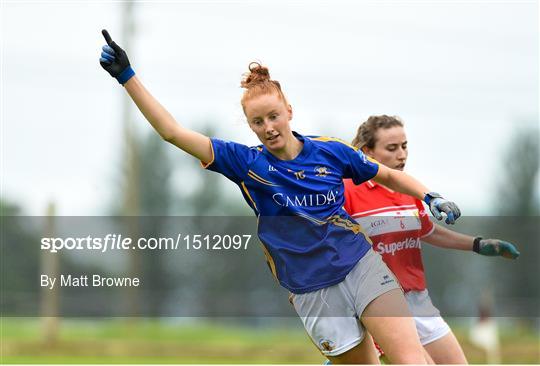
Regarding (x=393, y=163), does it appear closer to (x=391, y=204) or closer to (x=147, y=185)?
(x=391, y=204)

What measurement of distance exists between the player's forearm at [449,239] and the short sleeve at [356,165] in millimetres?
1108

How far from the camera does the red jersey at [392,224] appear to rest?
5.72 m

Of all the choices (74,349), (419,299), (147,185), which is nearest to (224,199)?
(147,185)

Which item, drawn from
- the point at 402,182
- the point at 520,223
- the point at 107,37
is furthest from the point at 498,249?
the point at 520,223

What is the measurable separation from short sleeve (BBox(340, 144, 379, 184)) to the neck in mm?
255

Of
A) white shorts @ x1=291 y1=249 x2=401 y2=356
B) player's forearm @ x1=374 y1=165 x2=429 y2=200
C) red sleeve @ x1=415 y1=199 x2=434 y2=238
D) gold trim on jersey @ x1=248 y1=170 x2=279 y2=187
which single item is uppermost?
gold trim on jersey @ x1=248 y1=170 x2=279 y2=187

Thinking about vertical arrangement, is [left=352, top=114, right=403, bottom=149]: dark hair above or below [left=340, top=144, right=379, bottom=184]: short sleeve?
above

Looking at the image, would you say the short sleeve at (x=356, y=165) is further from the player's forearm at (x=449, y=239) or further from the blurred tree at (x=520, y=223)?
the blurred tree at (x=520, y=223)

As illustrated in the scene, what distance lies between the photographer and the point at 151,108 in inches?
182

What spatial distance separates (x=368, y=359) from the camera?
498cm

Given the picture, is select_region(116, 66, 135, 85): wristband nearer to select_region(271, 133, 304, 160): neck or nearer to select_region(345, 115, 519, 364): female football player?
select_region(271, 133, 304, 160): neck

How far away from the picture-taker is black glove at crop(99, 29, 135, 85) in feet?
15.1

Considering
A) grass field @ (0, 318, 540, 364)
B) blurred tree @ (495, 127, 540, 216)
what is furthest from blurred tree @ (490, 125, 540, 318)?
grass field @ (0, 318, 540, 364)

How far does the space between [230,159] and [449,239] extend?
1825 mm
